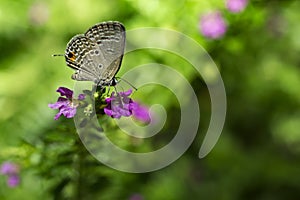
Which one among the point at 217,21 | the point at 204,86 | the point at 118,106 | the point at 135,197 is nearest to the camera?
the point at 118,106

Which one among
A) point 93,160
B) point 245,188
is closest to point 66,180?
point 93,160

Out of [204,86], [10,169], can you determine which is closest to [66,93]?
[10,169]

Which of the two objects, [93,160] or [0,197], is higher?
[93,160]

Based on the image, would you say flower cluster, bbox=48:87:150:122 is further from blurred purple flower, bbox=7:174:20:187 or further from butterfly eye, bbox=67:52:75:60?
blurred purple flower, bbox=7:174:20:187

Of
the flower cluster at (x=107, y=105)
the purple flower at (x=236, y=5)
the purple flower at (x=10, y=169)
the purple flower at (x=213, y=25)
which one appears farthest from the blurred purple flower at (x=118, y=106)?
the purple flower at (x=236, y=5)

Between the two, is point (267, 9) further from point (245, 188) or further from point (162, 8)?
point (245, 188)

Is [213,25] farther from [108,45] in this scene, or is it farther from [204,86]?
[108,45]

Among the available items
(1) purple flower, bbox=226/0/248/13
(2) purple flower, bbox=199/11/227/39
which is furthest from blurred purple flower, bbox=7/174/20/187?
(1) purple flower, bbox=226/0/248/13
